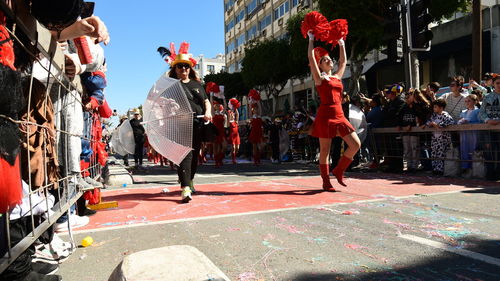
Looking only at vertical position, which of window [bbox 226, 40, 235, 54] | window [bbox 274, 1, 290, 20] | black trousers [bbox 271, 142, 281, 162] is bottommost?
black trousers [bbox 271, 142, 281, 162]

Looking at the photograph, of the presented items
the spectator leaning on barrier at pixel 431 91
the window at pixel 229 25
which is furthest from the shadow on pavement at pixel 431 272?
the window at pixel 229 25

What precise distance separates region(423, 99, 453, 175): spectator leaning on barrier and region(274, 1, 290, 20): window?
3305 cm

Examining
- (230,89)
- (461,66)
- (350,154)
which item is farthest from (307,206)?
(230,89)

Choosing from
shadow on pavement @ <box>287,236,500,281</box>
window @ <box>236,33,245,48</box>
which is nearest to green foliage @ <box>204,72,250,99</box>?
window @ <box>236,33,245,48</box>

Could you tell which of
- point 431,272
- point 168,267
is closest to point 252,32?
point 431,272

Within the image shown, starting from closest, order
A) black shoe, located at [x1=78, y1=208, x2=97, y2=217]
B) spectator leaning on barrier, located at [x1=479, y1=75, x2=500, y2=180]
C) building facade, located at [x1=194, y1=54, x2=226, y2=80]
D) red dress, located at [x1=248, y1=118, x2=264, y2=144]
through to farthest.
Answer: black shoe, located at [x1=78, y1=208, x2=97, y2=217], spectator leaning on barrier, located at [x1=479, y1=75, x2=500, y2=180], red dress, located at [x1=248, y1=118, x2=264, y2=144], building facade, located at [x1=194, y1=54, x2=226, y2=80]

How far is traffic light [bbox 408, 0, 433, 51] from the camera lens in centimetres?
779

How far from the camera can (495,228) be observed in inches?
121

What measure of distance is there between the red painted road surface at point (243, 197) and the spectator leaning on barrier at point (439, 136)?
0.89m

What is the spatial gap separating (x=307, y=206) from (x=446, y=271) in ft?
6.89

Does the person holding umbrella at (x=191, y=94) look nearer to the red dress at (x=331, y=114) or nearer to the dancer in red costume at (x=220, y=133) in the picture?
the red dress at (x=331, y=114)

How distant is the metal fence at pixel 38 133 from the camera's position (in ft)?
5.74

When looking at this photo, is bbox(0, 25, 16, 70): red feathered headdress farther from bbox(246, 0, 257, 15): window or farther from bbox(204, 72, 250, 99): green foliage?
bbox(246, 0, 257, 15): window

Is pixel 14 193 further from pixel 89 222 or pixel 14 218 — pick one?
pixel 89 222
